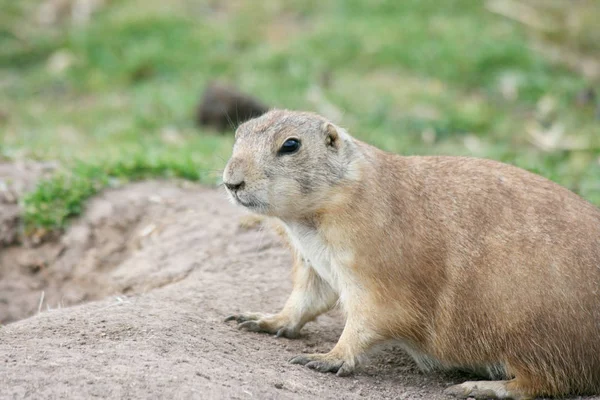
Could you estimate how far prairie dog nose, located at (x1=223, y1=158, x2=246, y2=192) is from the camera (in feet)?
15.1

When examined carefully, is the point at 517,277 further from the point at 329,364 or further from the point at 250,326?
the point at 250,326

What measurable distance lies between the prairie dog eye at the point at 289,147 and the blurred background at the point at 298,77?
303 cm

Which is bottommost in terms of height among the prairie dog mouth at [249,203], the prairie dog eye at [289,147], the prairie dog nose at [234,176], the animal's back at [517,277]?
the animal's back at [517,277]

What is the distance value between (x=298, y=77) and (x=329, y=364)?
8.63 meters

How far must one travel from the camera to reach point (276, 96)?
12.1 metres

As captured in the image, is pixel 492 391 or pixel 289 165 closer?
pixel 492 391

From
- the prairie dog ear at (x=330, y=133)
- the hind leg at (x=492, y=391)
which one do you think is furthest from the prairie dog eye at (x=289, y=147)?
the hind leg at (x=492, y=391)

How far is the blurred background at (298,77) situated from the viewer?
941 centimetres

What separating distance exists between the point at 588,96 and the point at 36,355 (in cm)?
885

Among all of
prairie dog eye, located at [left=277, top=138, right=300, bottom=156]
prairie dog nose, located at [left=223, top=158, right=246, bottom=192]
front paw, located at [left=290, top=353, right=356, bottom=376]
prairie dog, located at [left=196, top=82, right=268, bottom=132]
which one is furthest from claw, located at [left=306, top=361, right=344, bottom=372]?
prairie dog, located at [left=196, top=82, right=268, bottom=132]

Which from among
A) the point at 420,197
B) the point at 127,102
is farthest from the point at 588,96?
the point at 420,197

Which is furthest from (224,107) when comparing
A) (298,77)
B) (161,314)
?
(161,314)

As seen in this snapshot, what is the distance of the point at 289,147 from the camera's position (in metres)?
4.82

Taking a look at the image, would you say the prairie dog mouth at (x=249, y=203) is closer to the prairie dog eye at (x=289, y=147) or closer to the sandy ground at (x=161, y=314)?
the prairie dog eye at (x=289, y=147)
